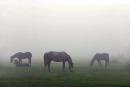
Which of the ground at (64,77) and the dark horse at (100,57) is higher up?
the dark horse at (100,57)

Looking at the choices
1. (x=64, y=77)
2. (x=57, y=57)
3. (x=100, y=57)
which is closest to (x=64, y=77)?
(x=64, y=77)

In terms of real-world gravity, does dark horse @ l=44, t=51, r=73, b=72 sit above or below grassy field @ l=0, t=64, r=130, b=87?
above

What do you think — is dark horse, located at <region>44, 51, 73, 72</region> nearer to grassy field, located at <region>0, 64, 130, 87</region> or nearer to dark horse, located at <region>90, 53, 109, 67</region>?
grassy field, located at <region>0, 64, 130, 87</region>

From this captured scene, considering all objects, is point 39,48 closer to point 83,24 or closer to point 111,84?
point 83,24

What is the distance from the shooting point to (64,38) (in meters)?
5.80

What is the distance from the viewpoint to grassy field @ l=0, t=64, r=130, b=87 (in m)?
5.69

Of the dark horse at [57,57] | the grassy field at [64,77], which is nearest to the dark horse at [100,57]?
the grassy field at [64,77]

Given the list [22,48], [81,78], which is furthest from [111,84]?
[22,48]

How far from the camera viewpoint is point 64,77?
18.9 feet

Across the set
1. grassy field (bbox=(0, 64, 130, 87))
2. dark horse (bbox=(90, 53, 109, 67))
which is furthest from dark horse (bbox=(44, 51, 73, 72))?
dark horse (bbox=(90, 53, 109, 67))

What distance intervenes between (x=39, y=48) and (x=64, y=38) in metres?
0.32

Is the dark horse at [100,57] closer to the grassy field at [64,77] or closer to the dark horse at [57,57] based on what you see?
the grassy field at [64,77]

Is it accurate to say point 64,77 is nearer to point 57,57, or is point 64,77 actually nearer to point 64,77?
point 64,77

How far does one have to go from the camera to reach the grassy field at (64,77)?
5.69 meters
